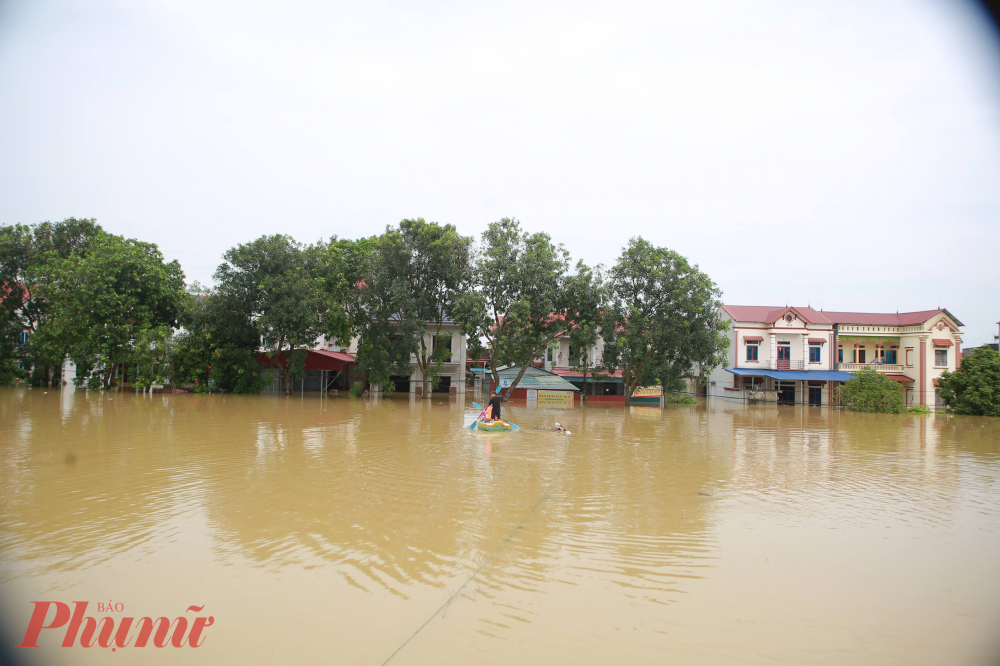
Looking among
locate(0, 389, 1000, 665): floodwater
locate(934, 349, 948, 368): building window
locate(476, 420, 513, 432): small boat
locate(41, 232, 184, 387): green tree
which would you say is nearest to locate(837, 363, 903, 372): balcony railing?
locate(934, 349, 948, 368): building window

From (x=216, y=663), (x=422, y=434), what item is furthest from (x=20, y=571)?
(x=422, y=434)

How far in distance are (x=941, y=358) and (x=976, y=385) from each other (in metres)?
10.6

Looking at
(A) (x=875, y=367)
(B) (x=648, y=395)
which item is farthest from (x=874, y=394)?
Result: (B) (x=648, y=395)

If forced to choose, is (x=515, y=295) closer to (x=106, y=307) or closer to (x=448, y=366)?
(x=448, y=366)

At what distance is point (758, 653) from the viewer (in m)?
3.97

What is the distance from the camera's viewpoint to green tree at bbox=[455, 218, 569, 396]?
30.0 m

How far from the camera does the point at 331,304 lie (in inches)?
1134

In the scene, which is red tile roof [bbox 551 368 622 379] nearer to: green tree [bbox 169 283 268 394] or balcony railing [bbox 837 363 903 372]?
balcony railing [bbox 837 363 903 372]

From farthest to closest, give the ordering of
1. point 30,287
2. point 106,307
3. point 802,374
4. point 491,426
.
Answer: point 802,374 < point 30,287 < point 106,307 < point 491,426

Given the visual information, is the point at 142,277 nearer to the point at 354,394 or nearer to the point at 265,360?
the point at 265,360

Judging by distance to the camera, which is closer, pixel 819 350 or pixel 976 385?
pixel 976 385

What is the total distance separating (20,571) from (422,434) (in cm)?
1096

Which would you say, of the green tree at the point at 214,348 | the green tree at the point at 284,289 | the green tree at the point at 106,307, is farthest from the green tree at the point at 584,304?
the green tree at the point at 106,307

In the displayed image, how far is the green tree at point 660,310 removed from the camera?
3070 cm
